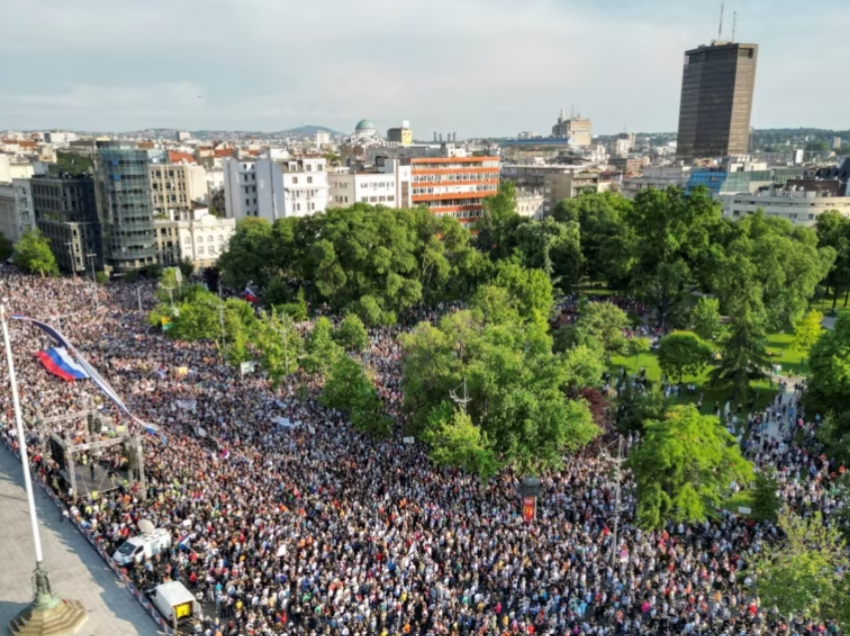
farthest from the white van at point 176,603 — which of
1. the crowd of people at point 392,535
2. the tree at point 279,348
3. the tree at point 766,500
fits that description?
the tree at point 766,500

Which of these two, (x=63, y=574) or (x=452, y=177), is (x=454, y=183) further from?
(x=63, y=574)

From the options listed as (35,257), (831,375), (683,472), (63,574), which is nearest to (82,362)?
(63,574)

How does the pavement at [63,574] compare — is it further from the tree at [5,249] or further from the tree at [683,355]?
the tree at [5,249]

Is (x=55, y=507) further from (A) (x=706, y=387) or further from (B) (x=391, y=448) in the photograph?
(A) (x=706, y=387)

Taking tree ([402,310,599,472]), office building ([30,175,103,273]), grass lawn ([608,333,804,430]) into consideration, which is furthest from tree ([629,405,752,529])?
office building ([30,175,103,273])

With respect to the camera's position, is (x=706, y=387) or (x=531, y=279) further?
(x=531, y=279)

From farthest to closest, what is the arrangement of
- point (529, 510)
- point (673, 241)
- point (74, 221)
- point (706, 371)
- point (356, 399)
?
1. point (74, 221)
2. point (673, 241)
3. point (706, 371)
4. point (356, 399)
5. point (529, 510)

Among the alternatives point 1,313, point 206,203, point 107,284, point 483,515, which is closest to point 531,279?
point 483,515
